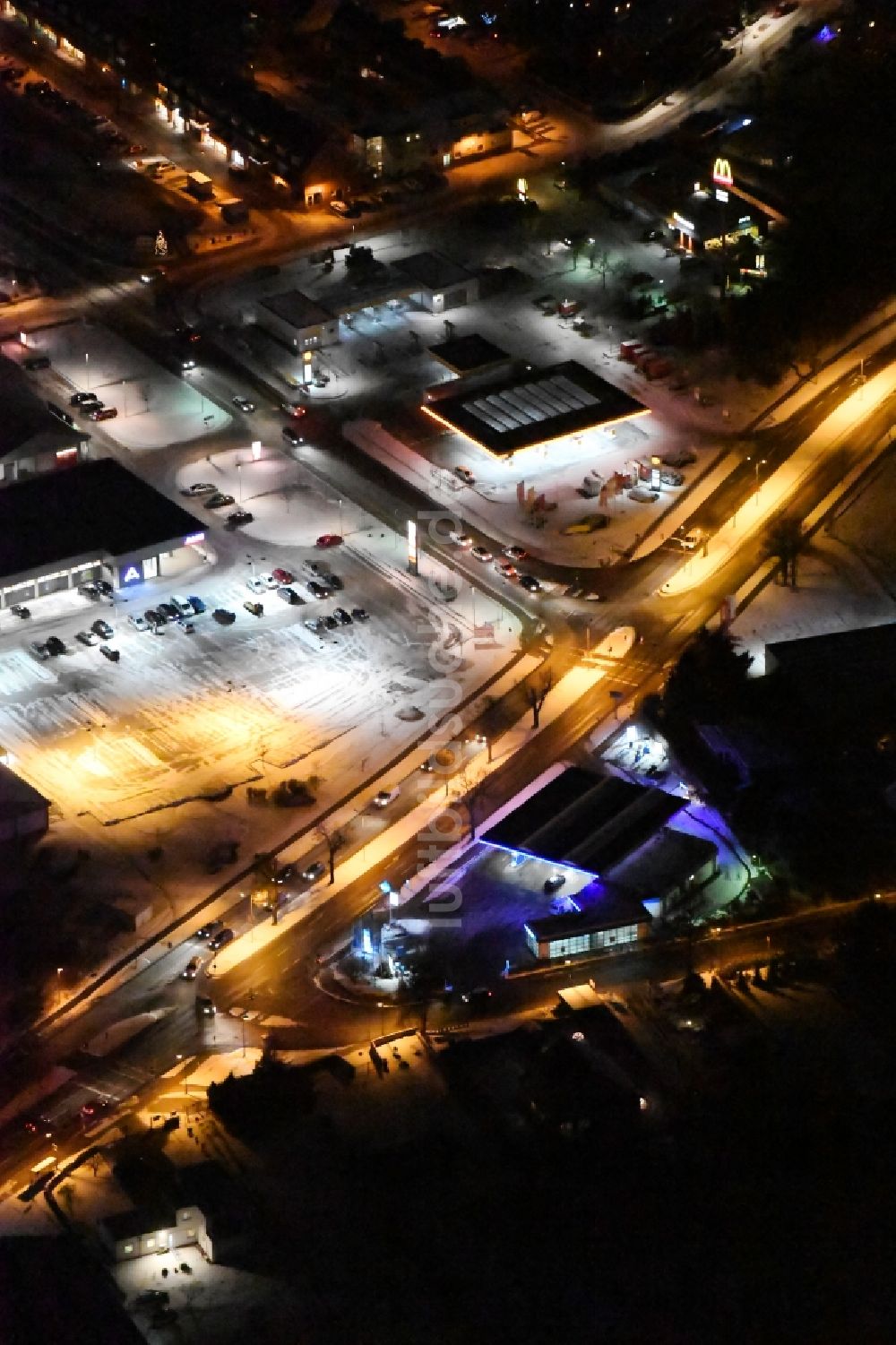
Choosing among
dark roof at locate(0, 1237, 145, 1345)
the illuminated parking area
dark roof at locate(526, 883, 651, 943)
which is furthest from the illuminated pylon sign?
dark roof at locate(0, 1237, 145, 1345)

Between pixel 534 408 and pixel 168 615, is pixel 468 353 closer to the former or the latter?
pixel 534 408

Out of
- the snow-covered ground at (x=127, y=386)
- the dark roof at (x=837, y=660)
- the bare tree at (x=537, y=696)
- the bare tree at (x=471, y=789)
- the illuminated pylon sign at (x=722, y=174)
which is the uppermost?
the illuminated pylon sign at (x=722, y=174)

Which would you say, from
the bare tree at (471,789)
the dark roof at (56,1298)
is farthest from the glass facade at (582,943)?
the dark roof at (56,1298)

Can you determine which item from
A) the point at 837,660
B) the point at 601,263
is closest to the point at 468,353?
the point at 601,263

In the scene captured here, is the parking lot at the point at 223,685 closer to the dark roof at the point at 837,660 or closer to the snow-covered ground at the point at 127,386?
the dark roof at the point at 837,660

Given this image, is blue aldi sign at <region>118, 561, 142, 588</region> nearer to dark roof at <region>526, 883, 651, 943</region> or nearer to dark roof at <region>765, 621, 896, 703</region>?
dark roof at <region>765, 621, 896, 703</region>

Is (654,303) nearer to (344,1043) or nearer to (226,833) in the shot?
(226,833)
